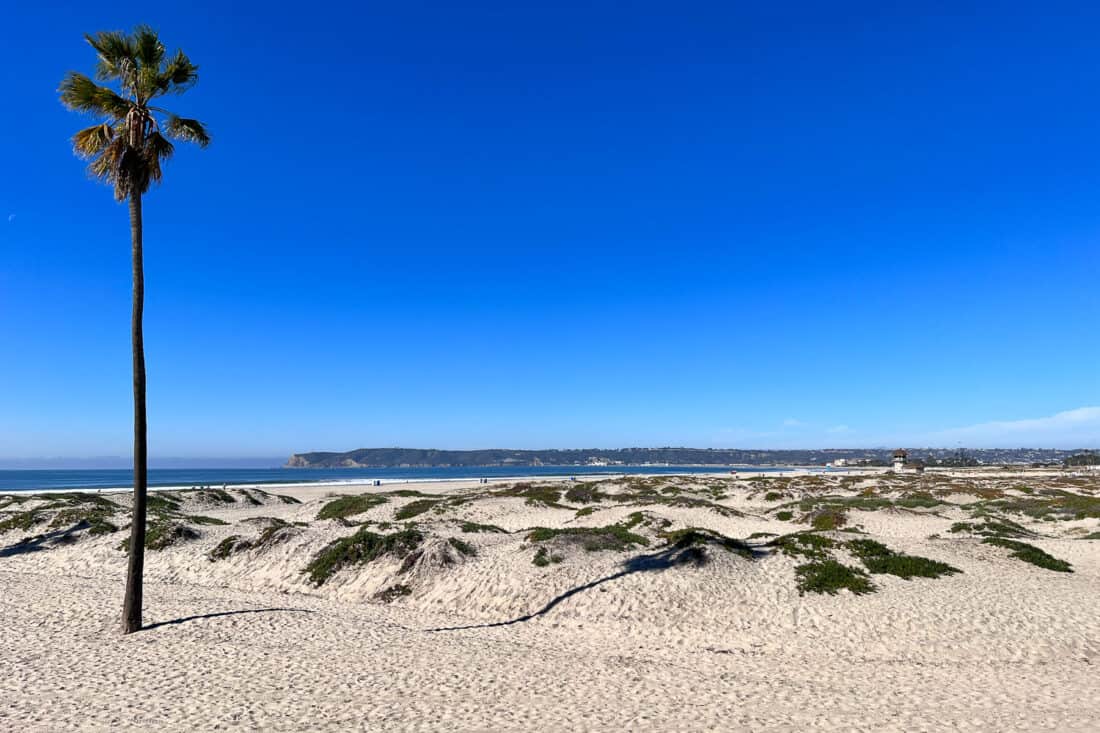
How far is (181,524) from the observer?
29719 millimetres

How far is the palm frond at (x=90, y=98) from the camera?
13789mm

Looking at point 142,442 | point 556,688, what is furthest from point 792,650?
point 142,442

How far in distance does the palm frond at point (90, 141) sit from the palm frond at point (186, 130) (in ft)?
4.56

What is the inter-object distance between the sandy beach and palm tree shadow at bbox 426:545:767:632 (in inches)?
4.7

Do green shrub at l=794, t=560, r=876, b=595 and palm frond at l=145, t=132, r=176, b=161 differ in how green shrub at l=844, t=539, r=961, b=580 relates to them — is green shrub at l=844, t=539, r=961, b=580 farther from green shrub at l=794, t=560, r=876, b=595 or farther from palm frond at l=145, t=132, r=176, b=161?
palm frond at l=145, t=132, r=176, b=161

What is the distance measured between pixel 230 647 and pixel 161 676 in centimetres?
233

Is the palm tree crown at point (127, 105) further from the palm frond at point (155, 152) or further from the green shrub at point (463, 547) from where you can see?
the green shrub at point (463, 547)

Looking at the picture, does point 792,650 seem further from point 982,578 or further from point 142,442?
point 142,442

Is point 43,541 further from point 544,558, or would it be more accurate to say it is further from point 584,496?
point 584,496

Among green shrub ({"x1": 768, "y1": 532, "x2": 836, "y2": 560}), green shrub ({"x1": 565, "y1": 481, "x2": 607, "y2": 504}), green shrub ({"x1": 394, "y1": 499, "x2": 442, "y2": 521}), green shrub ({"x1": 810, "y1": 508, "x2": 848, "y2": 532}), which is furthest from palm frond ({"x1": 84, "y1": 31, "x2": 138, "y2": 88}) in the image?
green shrub ({"x1": 565, "y1": 481, "x2": 607, "y2": 504})

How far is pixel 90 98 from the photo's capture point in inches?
551

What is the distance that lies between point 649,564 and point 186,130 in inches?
776

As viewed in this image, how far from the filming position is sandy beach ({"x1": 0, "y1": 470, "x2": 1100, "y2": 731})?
10.8m

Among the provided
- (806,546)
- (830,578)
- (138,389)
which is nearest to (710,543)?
(806,546)
